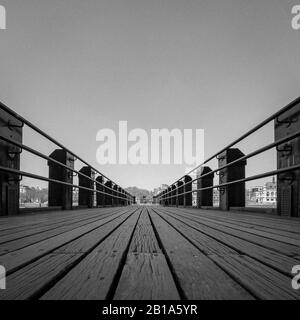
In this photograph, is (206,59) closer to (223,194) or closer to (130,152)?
(130,152)

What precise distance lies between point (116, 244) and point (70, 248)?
0.75 feet

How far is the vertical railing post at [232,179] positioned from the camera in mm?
4277

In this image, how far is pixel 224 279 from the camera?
75 centimetres

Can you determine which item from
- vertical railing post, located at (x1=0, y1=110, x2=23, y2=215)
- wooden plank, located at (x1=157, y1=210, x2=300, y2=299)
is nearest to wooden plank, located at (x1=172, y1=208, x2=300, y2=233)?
wooden plank, located at (x1=157, y1=210, x2=300, y2=299)

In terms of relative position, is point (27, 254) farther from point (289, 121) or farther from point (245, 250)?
point (289, 121)

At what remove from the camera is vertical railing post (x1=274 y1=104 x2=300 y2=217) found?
8.98ft

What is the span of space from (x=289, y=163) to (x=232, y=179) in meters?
1.49

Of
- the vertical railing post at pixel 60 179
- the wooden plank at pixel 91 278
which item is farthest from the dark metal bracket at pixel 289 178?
the vertical railing post at pixel 60 179

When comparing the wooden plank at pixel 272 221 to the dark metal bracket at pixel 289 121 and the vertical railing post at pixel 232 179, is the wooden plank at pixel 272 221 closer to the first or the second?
the dark metal bracket at pixel 289 121

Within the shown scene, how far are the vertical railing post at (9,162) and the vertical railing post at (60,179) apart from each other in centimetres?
131

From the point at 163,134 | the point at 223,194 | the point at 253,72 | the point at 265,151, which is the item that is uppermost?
the point at 253,72

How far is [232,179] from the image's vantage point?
428 cm

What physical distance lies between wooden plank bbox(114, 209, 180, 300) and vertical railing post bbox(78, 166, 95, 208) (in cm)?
524
